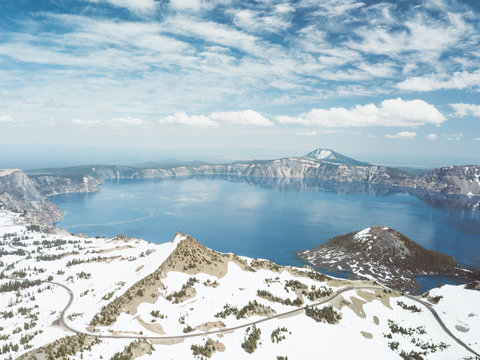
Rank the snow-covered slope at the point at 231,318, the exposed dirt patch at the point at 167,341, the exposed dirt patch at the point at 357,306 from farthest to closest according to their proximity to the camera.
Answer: the exposed dirt patch at the point at 357,306, the snow-covered slope at the point at 231,318, the exposed dirt patch at the point at 167,341

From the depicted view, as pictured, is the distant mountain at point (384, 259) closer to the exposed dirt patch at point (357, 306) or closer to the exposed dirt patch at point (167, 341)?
the exposed dirt patch at point (357, 306)

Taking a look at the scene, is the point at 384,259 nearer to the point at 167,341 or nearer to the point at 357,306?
the point at 357,306

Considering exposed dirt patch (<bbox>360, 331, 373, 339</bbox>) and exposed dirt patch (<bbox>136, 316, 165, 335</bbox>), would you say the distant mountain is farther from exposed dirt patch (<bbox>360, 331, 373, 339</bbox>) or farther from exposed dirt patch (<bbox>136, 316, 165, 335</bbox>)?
exposed dirt patch (<bbox>136, 316, 165, 335</bbox>)

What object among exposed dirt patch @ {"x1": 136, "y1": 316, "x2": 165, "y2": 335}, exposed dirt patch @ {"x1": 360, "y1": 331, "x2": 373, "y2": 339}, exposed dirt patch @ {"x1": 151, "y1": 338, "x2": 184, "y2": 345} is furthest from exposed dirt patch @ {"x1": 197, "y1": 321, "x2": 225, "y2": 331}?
exposed dirt patch @ {"x1": 360, "y1": 331, "x2": 373, "y2": 339}

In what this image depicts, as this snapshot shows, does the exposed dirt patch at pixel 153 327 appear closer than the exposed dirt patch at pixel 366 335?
Yes

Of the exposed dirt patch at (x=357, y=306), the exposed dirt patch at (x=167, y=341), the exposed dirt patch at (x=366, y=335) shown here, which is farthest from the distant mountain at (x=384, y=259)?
the exposed dirt patch at (x=167, y=341)

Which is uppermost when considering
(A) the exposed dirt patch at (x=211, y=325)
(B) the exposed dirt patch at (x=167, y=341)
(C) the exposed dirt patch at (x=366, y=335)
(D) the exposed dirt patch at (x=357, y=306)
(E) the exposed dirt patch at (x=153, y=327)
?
(E) the exposed dirt patch at (x=153, y=327)
